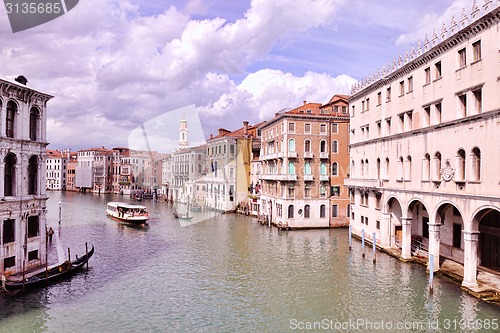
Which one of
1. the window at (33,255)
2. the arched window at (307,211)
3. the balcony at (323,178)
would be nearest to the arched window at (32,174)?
the window at (33,255)

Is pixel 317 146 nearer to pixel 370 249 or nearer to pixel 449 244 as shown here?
pixel 370 249

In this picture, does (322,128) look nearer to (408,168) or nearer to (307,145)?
(307,145)

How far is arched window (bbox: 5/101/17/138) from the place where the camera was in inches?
802

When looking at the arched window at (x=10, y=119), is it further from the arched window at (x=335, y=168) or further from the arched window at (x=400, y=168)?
the arched window at (x=335, y=168)

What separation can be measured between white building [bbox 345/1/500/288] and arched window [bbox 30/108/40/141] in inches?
872

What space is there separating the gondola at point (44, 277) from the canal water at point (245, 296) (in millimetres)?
450

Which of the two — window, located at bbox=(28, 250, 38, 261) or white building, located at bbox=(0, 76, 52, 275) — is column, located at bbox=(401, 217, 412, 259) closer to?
white building, located at bbox=(0, 76, 52, 275)

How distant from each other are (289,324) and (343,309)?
3064 millimetres

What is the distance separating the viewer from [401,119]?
91.3 feet

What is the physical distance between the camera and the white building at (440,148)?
1905cm

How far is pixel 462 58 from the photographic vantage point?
21234mm

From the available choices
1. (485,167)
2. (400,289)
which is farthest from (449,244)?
(485,167)

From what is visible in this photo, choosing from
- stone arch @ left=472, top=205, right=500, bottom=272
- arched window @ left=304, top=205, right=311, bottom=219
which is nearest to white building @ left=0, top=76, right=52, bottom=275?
stone arch @ left=472, top=205, right=500, bottom=272

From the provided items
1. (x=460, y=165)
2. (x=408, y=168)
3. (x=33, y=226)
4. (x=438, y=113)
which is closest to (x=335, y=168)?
(x=408, y=168)
